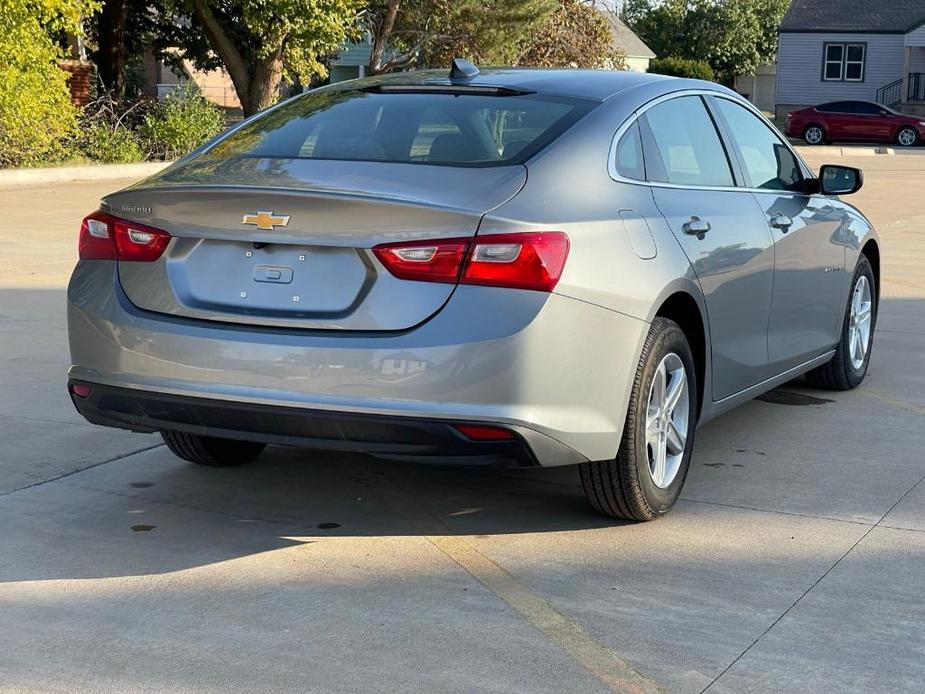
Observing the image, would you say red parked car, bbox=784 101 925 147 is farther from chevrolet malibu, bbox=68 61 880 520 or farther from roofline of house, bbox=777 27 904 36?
chevrolet malibu, bbox=68 61 880 520

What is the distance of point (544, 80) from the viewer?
5.62m

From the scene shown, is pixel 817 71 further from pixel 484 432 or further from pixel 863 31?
pixel 484 432

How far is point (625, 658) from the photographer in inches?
157

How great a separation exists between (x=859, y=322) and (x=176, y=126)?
19291 millimetres

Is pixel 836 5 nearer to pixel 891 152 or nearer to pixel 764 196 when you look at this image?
pixel 891 152

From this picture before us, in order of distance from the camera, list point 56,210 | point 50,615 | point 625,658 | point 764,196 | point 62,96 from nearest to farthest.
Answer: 1. point 625,658
2. point 50,615
3. point 764,196
4. point 56,210
5. point 62,96

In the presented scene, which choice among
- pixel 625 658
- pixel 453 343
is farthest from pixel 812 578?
pixel 453 343

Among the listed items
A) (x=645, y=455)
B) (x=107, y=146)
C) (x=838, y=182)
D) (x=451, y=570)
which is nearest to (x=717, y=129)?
(x=838, y=182)

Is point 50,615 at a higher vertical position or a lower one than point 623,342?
lower

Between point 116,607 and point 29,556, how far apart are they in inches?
24.1

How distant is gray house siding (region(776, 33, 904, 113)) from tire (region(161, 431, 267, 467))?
5313 cm

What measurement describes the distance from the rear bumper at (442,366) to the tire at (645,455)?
0.12 meters

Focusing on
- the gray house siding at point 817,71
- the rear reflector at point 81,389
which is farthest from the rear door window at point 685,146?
the gray house siding at point 817,71

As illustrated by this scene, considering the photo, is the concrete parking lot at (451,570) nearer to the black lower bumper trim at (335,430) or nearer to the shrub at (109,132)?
the black lower bumper trim at (335,430)
